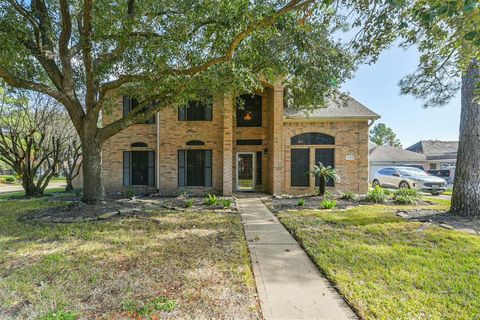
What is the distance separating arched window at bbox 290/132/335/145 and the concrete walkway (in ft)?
23.3

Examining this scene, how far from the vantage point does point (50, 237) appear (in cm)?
522

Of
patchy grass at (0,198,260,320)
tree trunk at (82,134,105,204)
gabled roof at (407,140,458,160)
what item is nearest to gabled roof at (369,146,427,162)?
gabled roof at (407,140,458,160)

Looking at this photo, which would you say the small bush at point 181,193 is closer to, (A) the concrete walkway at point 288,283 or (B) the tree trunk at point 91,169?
(B) the tree trunk at point 91,169

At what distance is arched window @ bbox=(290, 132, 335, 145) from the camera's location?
11961 mm

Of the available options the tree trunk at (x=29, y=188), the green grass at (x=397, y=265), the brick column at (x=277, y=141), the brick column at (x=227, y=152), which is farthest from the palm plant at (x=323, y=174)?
the tree trunk at (x=29, y=188)

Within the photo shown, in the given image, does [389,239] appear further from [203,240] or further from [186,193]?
[186,193]

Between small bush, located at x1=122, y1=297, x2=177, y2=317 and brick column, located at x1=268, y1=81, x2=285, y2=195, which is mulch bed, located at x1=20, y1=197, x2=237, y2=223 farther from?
small bush, located at x1=122, y1=297, x2=177, y2=317

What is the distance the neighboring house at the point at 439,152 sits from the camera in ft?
85.3

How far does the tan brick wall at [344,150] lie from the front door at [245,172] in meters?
1.86

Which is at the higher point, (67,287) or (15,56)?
(15,56)

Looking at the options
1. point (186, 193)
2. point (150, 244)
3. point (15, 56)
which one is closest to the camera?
point (150, 244)

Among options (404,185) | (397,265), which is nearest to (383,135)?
(404,185)

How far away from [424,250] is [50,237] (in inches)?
303

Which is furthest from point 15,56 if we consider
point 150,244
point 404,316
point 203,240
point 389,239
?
point 389,239
